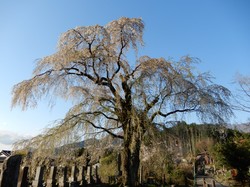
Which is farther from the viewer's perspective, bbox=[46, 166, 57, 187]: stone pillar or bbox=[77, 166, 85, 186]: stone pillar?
bbox=[77, 166, 85, 186]: stone pillar

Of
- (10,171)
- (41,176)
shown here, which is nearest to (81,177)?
(41,176)

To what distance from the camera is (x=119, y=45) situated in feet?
33.7

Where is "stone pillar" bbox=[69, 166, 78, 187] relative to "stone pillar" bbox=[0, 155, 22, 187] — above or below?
below

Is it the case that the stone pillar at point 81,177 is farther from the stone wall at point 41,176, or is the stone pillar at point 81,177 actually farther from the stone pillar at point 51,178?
the stone pillar at point 51,178

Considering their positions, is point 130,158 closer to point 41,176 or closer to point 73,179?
point 73,179

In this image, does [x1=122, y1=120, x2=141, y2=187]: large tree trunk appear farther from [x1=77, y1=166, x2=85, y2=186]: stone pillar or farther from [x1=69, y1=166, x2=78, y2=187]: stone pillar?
[x1=77, y1=166, x2=85, y2=186]: stone pillar

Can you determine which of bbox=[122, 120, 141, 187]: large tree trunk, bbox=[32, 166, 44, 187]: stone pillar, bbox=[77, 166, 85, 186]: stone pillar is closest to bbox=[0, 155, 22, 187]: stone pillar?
bbox=[32, 166, 44, 187]: stone pillar

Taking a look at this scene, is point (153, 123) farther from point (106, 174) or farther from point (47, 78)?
point (106, 174)

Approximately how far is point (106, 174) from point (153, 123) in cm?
746

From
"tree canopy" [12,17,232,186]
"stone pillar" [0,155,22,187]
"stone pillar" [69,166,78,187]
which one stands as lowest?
"stone pillar" [69,166,78,187]

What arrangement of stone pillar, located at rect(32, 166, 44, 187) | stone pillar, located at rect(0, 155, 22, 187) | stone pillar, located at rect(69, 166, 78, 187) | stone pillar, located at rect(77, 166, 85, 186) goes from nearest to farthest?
1. stone pillar, located at rect(0, 155, 22, 187)
2. stone pillar, located at rect(32, 166, 44, 187)
3. stone pillar, located at rect(69, 166, 78, 187)
4. stone pillar, located at rect(77, 166, 85, 186)

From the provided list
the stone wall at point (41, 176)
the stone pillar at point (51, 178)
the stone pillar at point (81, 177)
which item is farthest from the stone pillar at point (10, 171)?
the stone pillar at point (81, 177)

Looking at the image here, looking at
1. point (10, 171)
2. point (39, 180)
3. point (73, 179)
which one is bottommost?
point (73, 179)

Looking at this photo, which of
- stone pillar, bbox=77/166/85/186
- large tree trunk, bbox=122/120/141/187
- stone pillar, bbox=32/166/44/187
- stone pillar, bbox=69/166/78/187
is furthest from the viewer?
stone pillar, bbox=77/166/85/186
